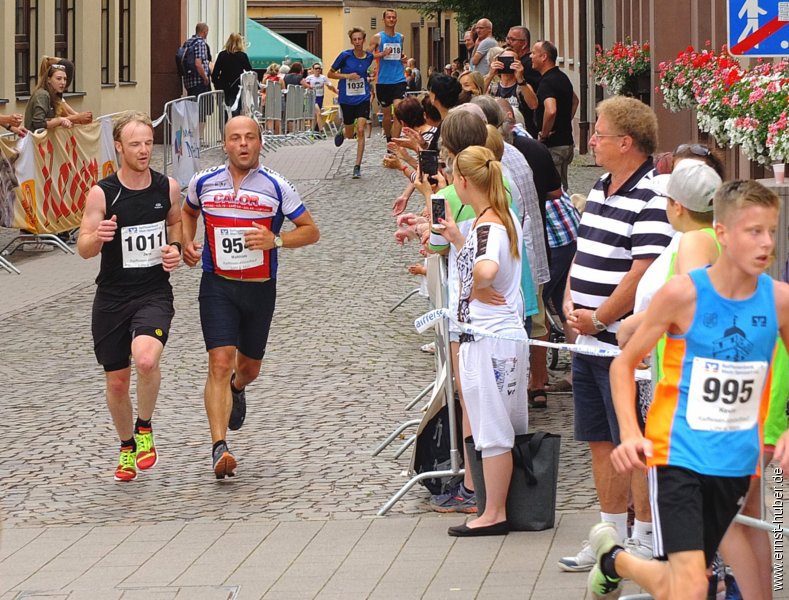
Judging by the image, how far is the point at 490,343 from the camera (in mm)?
6914

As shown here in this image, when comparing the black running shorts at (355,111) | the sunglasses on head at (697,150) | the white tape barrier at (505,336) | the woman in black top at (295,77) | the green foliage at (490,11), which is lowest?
the white tape barrier at (505,336)

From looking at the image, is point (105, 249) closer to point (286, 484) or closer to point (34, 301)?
point (286, 484)

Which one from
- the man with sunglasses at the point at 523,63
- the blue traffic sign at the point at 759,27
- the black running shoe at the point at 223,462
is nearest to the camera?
the blue traffic sign at the point at 759,27

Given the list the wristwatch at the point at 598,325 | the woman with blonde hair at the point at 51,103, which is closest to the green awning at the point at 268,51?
the woman with blonde hair at the point at 51,103

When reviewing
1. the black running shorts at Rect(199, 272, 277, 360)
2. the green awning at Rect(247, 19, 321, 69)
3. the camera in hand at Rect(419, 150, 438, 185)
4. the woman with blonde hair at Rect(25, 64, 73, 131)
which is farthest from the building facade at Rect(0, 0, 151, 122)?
the green awning at Rect(247, 19, 321, 69)

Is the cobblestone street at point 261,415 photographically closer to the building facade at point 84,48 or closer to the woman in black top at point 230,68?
the building facade at point 84,48

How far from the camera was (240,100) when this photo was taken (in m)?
30.2

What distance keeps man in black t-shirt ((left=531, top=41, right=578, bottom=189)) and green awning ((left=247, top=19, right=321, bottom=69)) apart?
34.8m

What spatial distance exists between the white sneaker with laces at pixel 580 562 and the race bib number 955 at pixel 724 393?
1.57 m

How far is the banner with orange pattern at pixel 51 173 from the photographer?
16281 mm

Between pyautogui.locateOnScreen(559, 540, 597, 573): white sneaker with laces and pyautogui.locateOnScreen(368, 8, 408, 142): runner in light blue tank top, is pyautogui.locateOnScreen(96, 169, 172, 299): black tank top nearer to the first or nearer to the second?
pyautogui.locateOnScreen(559, 540, 597, 573): white sneaker with laces

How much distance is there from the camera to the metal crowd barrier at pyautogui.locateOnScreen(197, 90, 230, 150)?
80.0 feet

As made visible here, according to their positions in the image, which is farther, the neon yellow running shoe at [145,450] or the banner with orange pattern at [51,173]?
the banner with orange pattern at [51,173]

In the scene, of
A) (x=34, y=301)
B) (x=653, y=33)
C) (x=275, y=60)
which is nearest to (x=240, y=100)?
(x=653, y=33)
